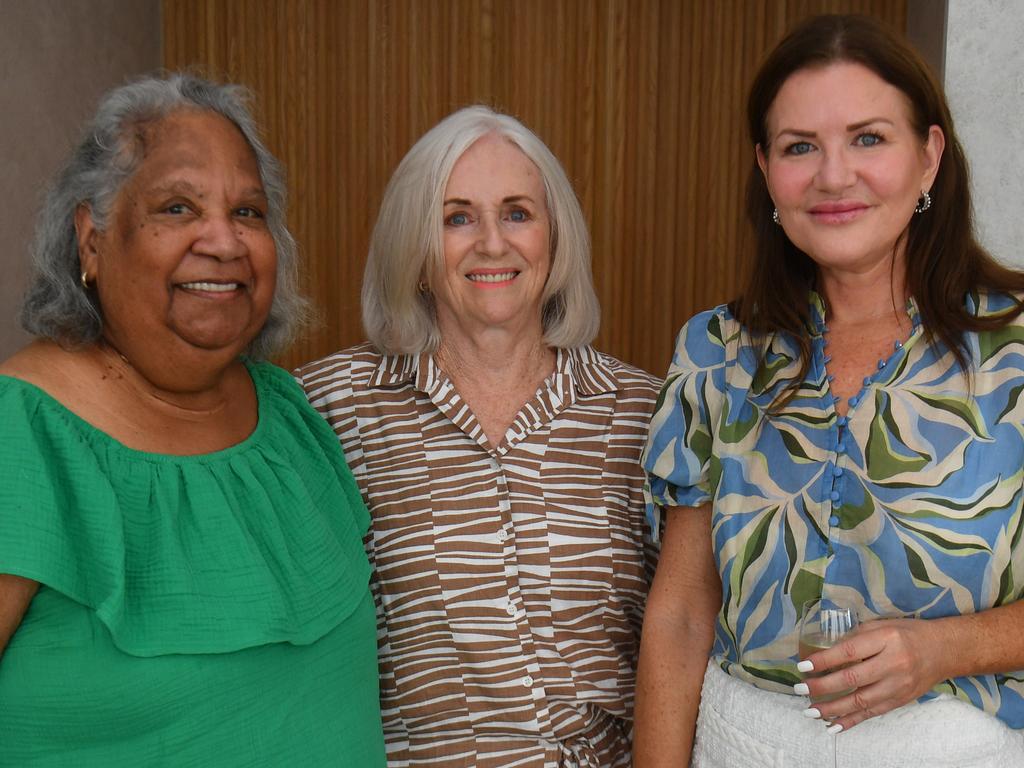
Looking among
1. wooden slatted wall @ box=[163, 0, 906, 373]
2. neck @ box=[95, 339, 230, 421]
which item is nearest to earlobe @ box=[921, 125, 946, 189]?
neck @ box=[95, 339, 230, 421]

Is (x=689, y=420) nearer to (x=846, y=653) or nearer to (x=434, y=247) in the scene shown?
(x=846, y=653)

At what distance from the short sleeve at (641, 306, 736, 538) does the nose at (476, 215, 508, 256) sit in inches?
17.5

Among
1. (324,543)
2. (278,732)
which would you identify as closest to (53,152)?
(324,543)

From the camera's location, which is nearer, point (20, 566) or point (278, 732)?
point (20, 566)

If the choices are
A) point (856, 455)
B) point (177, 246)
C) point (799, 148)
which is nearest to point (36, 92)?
point (177, 246)

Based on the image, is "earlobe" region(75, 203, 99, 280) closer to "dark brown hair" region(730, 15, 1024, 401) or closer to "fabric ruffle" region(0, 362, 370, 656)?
"fabric ruffle" region(0, 362, 370, 656)

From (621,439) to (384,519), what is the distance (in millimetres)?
504

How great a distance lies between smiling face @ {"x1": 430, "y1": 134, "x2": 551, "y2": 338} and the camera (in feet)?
7.36

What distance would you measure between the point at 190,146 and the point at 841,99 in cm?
100

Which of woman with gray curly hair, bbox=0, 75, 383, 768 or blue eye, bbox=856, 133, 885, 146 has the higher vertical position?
blue eye, bbox=856, 133, 885, 146

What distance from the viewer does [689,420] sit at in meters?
1.92

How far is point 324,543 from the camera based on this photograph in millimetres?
1843

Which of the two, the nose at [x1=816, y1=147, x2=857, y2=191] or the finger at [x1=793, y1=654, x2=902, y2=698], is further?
the nose at [x1=816, y1=147, x2=857, y2=191]

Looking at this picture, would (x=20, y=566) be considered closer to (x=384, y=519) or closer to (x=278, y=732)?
(x=278, y=732)
